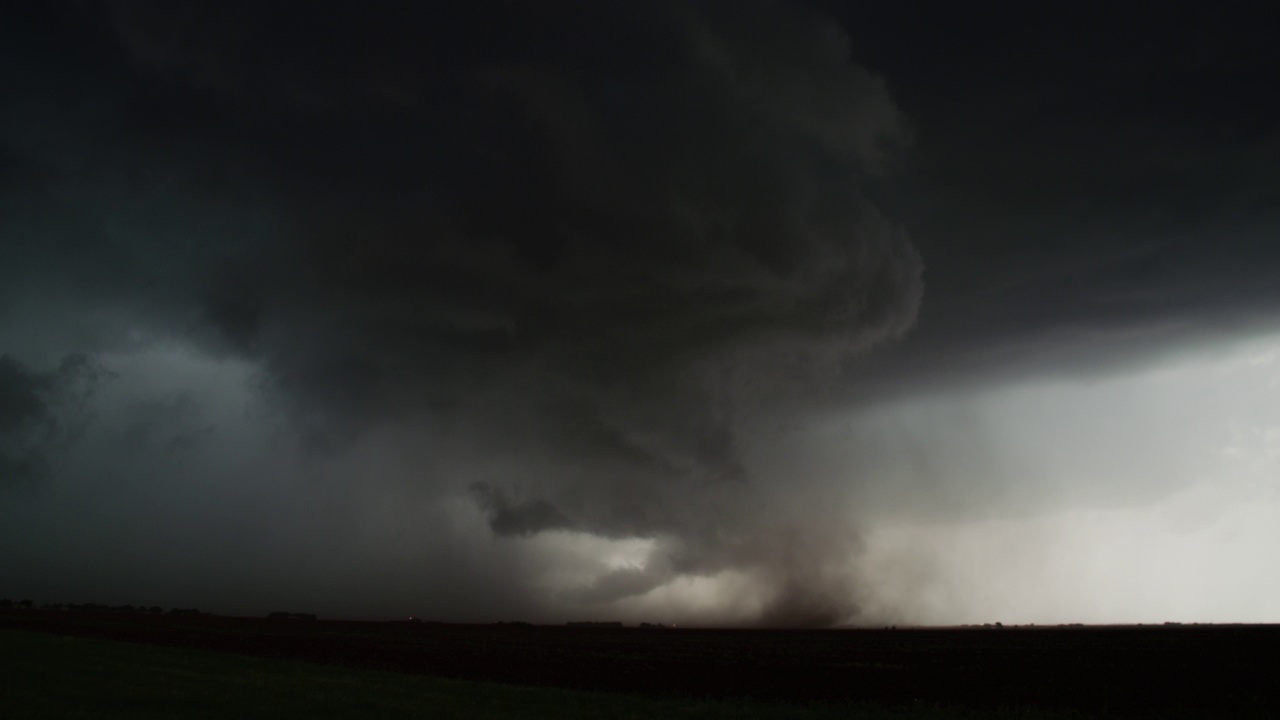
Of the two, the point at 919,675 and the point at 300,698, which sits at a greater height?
the point at 919,675

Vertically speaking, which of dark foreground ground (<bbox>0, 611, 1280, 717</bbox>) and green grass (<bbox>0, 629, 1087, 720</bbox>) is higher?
dark foreground ground (<bbox>0, 611, 1280, 717</bbox>)

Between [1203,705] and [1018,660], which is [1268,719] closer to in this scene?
[1203,705]

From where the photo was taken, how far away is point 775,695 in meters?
47.2

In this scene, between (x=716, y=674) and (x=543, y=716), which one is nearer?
(x=543, y=716)

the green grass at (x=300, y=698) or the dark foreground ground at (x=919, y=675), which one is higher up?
the dark foreground ground at (x=919, y=675)

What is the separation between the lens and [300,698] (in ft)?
120

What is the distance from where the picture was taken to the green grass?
31.7 m

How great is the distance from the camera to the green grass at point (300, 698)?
104 feet

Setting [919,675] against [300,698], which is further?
[919,675]

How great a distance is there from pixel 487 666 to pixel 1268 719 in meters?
56.2

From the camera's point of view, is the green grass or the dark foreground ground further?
the dark foreground ground

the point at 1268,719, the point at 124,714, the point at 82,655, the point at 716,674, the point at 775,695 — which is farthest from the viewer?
the point at 716,674

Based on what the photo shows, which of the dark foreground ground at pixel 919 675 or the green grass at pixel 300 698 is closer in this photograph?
the green grass at pixel 300 698

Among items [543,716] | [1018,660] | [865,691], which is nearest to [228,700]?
[543,716]
